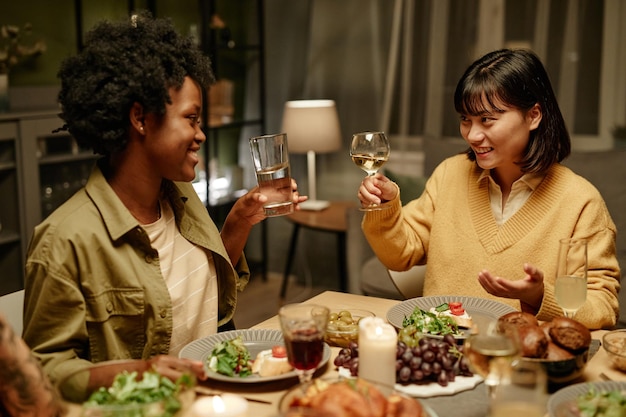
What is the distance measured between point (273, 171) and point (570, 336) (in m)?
0.74

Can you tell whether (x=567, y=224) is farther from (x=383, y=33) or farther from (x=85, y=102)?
(x=383, y=33)

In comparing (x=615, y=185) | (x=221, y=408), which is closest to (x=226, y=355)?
(x=221, y=408)

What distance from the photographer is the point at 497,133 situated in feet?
6.61

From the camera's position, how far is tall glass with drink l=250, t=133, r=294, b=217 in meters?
1.69

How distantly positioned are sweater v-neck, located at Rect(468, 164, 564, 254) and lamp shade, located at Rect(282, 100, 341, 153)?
2.09 metres

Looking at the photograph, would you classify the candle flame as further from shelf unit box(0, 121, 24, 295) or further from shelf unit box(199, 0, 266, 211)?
shelf unit box(199, 0, 266, 211)

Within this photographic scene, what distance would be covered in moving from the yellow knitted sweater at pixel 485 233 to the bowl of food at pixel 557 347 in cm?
35

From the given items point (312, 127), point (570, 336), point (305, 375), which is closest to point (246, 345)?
point (305, 375)


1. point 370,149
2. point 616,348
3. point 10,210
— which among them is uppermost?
point 370,149

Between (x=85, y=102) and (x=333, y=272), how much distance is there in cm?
334

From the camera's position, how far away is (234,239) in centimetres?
194

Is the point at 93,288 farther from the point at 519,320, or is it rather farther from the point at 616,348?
the point at 616,348

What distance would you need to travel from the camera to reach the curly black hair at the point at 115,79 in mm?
1551

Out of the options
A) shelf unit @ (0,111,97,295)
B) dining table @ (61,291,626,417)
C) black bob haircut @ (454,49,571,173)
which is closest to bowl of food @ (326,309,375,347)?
dining table @ (61,291,626,417)
